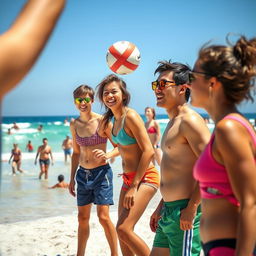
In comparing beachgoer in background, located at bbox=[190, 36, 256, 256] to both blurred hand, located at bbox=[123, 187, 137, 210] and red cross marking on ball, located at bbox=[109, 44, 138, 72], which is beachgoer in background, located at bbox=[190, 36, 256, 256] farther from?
red cross marking on ball, located at bbox=[109, 44, 138, 72]

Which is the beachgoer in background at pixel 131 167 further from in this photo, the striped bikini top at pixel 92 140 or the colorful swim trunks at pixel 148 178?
the striped bikini top at pixel 92 140

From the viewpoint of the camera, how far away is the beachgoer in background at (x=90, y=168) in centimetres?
534

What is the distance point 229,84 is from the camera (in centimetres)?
215

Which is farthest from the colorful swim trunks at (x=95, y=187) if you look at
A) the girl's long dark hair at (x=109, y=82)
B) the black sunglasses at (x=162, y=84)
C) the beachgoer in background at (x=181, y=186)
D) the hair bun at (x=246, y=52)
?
the hair bun at (x=246, y=52)

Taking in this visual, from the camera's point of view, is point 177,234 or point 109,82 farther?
point 109,82

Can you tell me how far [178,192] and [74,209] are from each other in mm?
6597

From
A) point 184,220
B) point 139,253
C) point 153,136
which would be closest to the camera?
point 184,220

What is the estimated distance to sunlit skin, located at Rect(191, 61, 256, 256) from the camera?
1.90 meters

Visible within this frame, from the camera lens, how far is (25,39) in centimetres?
89

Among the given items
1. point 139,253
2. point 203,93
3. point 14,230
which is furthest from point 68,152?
point 203,93

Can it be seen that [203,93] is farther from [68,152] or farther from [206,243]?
[68,152]

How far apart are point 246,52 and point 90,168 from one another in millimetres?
3773

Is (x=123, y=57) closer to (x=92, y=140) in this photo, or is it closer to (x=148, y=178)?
(x=92, y=140)

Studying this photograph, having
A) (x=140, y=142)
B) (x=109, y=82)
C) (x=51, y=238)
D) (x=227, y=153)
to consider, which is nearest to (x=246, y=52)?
(x=227, y=153)
